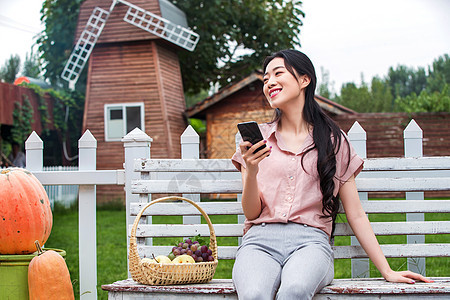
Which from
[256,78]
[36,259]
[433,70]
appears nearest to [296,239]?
[36,259]

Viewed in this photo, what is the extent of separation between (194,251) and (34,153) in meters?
1.76

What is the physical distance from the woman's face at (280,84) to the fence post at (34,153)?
1.93 meters

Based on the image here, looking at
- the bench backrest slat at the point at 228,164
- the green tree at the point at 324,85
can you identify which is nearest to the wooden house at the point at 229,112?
the bench backrest slat at the point at 228,164

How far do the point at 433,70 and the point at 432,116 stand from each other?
2459 cm

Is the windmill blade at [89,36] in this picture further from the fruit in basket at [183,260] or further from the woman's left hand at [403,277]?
the woman's left hand at [403,277]

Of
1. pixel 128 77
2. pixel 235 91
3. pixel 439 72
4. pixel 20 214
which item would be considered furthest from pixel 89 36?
pixel 439 72

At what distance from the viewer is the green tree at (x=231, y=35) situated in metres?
22.1

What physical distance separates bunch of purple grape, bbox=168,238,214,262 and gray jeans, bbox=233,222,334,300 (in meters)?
0.20

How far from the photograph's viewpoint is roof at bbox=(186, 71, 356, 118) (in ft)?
55.6

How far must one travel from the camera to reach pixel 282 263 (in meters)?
2.88

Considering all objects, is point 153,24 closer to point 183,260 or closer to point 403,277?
point 183,260

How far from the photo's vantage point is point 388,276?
9.64ft

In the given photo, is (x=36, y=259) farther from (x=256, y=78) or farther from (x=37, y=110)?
(x=37, y=110)

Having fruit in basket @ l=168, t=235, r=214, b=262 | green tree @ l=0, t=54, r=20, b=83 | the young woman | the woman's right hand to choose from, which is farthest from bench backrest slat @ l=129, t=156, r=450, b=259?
green tree @ l=0, t=54, r=20, b=83
